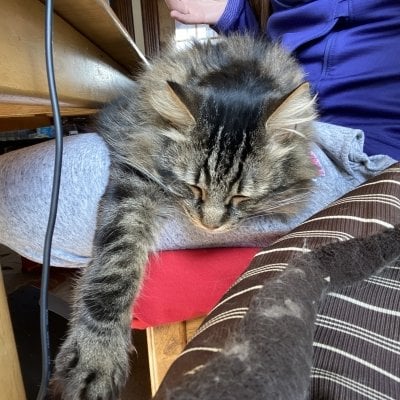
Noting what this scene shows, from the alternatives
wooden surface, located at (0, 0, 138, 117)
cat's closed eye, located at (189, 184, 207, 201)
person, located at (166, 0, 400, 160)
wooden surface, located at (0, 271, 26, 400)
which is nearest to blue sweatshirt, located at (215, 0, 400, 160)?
person, located at (166, 0, 400, 160)

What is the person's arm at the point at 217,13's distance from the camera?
1.19 metres

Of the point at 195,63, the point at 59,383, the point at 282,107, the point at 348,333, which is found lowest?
the point at 59,383

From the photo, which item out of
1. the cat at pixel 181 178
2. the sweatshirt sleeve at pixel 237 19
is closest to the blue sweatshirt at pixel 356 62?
the cat at pixel 181 178

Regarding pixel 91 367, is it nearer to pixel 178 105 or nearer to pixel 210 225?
pixel 210 225

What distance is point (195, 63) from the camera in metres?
0.90

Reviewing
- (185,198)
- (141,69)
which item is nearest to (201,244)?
(185,198)

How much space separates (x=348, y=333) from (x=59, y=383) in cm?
45

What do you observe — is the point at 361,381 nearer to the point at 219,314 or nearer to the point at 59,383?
the point at 219,314

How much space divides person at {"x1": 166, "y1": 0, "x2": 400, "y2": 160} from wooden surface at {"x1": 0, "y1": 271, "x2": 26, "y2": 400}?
712 mm

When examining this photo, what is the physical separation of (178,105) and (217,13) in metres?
0.64

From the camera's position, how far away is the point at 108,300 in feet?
2.21

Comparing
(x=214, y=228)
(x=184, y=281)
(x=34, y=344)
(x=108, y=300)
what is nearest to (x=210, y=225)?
(x=214, y=228)

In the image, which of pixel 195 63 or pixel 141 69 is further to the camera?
pixel 141 69

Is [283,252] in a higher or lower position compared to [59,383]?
higher
